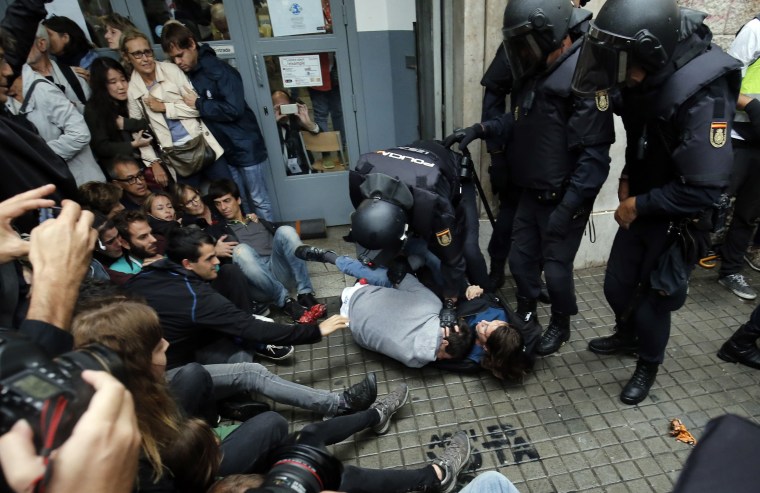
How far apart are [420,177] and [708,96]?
1.28 m

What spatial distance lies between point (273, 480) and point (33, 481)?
0.65 meters

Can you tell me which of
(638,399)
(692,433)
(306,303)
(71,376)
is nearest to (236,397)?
(306,303)

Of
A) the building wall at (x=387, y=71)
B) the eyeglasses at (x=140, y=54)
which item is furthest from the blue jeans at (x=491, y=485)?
the eyeglasses at (x=140, y=54)

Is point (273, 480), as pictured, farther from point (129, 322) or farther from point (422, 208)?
point (422, 208)

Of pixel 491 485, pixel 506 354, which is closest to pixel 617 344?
pixel 506 354

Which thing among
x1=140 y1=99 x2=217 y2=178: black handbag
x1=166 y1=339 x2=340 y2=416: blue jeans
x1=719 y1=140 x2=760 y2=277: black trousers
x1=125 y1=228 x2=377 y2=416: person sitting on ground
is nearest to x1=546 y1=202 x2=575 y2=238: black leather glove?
x1=125 y1=228 x2=377 y2=416: person sitting on ground

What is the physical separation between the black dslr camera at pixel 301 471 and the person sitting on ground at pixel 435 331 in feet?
4.21

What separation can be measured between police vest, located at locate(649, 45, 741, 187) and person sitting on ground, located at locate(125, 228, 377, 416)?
179 centimetres

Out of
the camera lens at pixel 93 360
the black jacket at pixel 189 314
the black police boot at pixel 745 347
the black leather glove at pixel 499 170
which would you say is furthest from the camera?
the black leather glove at pixel 499 170

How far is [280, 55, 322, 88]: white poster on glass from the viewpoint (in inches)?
148

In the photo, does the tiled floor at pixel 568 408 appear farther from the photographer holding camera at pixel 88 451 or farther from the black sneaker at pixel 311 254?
the photographer holding camera at pixel 88 451

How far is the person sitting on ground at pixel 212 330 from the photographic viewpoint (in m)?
2.29

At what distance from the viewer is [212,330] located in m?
2.43

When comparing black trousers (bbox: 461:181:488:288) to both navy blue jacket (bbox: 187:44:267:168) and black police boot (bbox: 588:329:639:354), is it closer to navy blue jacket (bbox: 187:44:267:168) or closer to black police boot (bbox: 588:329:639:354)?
black police boot (bbox: 588:329:639:354)
